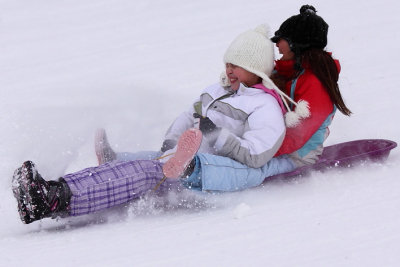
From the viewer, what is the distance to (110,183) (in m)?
2.17

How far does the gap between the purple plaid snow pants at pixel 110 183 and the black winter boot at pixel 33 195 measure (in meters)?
0.09

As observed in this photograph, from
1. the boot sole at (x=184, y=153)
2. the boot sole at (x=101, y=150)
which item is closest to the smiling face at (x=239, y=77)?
the boot sole at (x=184, y=153)

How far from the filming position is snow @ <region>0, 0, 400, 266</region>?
1.83 metres

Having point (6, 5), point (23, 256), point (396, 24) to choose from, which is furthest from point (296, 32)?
point (6, 5)

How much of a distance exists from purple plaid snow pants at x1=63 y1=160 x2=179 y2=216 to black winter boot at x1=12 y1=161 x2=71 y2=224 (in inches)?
3.6

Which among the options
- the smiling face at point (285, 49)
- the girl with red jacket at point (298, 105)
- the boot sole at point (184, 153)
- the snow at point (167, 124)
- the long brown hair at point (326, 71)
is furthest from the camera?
the smiling face at point (285, 49)

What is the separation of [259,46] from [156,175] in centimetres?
80

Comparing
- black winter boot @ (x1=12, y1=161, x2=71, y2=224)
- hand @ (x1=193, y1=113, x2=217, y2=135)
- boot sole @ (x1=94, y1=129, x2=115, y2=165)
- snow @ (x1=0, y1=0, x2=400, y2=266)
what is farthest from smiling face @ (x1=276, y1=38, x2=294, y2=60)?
black winter boot @ (x1=12, y1=161, x2=71, y2=224)

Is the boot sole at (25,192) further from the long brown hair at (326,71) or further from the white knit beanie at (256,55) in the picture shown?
the long brown hair at (326,71)

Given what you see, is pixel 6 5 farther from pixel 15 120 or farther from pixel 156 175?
pixel 156 175

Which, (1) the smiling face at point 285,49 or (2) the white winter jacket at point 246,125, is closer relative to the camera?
(2) the white winter jacket at point 246,125

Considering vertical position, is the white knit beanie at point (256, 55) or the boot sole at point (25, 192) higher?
the white knit beanie at point (256, 55)

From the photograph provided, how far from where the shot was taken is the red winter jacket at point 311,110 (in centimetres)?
234

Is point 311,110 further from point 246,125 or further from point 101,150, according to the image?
point 101,150
